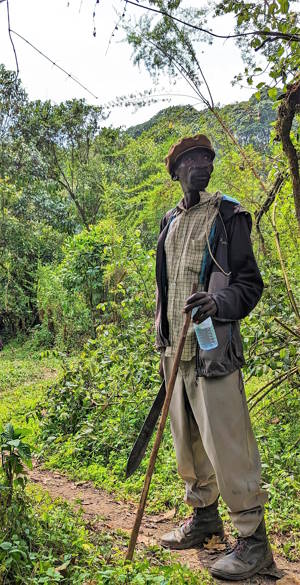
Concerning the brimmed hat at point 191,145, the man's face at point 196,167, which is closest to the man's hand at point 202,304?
the man's face at point 196,167

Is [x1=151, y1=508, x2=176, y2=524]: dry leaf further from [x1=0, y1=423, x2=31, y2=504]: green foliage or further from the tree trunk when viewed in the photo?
the tree trunk

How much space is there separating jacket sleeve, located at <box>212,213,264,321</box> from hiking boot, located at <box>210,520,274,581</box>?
1086mm

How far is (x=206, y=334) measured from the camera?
8.37 feet

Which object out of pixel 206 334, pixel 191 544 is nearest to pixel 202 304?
pixel 206 334

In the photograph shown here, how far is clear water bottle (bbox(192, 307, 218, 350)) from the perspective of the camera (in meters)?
2.55

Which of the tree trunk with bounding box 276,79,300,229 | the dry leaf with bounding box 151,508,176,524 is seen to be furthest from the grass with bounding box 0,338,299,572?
the tree trunk with bounding box 276,79,300,229

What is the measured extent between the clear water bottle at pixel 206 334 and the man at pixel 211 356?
4 cm

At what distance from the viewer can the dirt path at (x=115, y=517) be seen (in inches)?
112

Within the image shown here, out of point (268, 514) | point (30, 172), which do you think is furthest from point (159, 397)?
→ point (30, 172)

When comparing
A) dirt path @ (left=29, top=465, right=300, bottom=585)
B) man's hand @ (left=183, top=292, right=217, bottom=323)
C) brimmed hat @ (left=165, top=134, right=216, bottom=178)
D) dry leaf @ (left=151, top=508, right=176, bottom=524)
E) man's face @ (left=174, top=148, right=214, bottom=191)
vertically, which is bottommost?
dry leaf @ (left=151, top=508, right=176, bottom=524)

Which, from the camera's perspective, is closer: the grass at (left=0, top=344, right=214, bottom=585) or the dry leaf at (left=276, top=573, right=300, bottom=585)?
the grass at (left=0, top=344, right=214, bottom=585)

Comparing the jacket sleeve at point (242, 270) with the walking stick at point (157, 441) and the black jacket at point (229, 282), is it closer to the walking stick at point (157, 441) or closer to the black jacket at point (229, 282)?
the black jacket at point (229, 282)

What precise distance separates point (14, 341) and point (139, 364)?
809cm

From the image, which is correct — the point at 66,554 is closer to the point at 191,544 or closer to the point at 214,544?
the point at 191,544
